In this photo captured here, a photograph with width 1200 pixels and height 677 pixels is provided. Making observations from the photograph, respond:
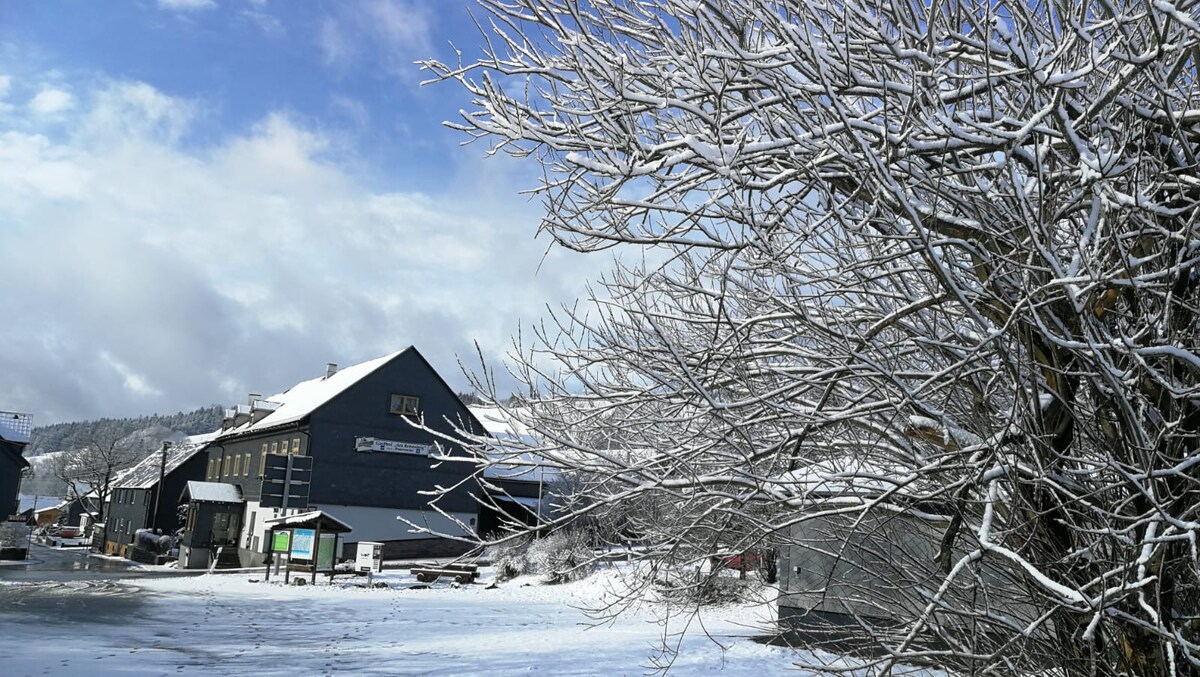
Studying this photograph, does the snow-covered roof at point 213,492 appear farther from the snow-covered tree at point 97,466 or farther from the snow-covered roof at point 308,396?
the snow-covered tree at point 97,466

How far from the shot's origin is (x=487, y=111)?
550cm

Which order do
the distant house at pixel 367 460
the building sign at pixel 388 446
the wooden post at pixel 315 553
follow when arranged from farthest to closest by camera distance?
the building sign at pixel 388 446 < the distant house at pixel 367 460 < the wooden post at pixel 315 553

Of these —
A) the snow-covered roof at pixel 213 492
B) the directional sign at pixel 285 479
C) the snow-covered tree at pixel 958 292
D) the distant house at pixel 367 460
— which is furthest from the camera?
the snow-covered roof at pixel 213 492

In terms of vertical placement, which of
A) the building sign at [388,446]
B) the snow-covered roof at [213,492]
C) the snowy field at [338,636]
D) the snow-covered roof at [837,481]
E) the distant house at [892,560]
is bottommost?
the snowy field at [338,636]

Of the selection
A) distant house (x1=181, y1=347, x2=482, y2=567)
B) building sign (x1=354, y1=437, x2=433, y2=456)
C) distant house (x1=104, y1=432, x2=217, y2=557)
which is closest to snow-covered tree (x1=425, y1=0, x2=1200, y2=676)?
distant house (x1=181, y1=347, x2=482, y2=567)

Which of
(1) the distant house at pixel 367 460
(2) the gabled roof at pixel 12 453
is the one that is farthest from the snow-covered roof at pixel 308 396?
(2) the gabled roof at pixel 12 453

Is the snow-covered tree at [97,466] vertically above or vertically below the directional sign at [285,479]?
above

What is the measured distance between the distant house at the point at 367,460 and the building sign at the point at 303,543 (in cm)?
1020

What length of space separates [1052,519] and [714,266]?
2.72 metres

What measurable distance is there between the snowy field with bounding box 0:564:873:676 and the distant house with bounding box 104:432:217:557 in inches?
1351

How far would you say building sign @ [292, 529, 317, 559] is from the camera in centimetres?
3053

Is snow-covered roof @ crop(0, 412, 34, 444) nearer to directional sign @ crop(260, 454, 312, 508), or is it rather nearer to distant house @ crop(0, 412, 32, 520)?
distant house @ crop(0, 412, 32, 520)

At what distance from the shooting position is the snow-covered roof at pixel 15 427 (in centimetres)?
5552

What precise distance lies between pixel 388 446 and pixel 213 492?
→ 9.50 metres
